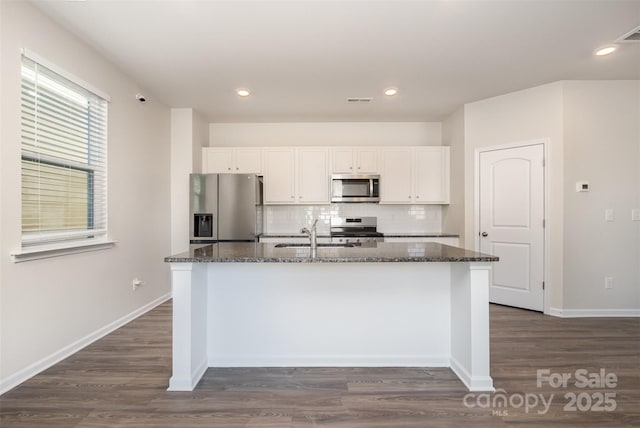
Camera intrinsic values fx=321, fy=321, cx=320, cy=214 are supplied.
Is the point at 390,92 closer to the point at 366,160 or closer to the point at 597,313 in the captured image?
the point at 366,160

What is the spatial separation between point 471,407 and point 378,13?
2670 millimetres

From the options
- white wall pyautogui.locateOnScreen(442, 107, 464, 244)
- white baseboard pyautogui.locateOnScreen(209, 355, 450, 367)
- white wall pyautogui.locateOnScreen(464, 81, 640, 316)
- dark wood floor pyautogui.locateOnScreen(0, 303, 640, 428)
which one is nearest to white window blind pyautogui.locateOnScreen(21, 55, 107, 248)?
dark wood floor pyautogui.locateOnScreen(0, 303, 640, 428)

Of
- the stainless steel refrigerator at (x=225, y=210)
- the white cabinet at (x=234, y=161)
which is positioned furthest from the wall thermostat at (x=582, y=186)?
the white cabinet at (x=234, y=161)

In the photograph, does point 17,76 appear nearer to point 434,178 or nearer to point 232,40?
point 232,40

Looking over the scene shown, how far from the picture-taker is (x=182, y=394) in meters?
2.01

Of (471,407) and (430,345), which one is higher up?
(430,345)

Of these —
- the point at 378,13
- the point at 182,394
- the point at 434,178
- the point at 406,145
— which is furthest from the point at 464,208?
the point at 182,394

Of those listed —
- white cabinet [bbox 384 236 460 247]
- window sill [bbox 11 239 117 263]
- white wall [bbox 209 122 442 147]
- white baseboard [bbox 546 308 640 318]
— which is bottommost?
A: white baseboard [bbox 546 308 640 318]

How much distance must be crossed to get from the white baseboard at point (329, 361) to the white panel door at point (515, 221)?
2.13m

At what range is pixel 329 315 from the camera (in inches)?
93.8

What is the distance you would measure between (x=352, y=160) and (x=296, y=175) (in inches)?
33.8

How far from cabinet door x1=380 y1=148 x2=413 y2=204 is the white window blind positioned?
3.45 meters

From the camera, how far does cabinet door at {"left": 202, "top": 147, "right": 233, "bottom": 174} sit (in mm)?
4750

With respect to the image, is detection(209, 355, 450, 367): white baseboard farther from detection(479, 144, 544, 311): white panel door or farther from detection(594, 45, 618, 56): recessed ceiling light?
detection(594, 45, 618, 56): recessed ceiling light
